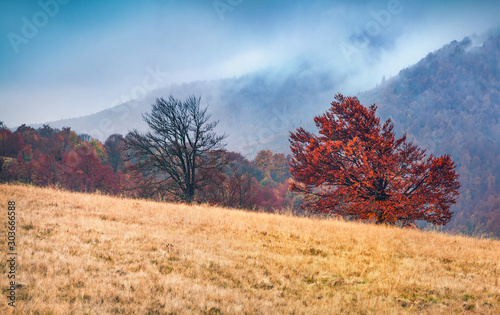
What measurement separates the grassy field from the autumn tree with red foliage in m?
3.27

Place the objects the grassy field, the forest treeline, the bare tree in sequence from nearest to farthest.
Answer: the grassy field
the bare tree
the forest treeline

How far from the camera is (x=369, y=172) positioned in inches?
523

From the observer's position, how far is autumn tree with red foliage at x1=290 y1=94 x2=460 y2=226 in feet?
43.7

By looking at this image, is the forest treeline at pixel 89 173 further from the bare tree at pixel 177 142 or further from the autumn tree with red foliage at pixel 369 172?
the autumn tree with red foliage at pixel 369 172

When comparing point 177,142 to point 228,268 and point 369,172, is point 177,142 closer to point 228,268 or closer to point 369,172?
point 369,172

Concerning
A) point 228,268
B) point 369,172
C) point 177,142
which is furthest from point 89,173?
point 228,268

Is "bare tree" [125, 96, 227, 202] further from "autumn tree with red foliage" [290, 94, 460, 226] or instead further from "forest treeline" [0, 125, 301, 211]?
"autumn tree with red foliage" [290, 94, 460, 226]

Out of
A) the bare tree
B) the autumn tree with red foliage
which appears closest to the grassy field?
the autumn tree with red foliage

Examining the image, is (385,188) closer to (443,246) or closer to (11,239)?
(443,246)

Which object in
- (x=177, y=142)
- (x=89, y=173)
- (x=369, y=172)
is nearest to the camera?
(x=369, y=172)

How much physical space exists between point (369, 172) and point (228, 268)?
375 inches

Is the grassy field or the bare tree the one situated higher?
the bare tree

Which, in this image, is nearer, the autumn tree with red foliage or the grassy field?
the grassy field

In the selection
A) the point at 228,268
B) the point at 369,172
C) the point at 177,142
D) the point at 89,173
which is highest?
the point at 177,142
